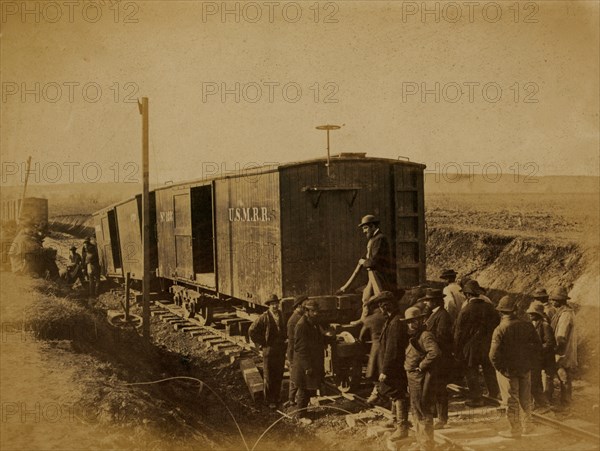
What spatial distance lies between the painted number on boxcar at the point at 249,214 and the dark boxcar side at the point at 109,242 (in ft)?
31.8

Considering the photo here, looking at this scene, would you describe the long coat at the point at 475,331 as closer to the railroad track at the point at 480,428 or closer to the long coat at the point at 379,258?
the railroad track at the point at 480,428

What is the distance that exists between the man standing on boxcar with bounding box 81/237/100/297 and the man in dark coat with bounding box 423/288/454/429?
47.5 feet

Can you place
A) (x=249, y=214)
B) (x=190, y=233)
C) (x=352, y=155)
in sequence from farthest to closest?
1. (x=190, y=233)
2. (x=249, y=214)
3. (x=352, y=155)

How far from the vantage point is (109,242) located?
20141mm

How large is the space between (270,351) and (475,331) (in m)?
3.08

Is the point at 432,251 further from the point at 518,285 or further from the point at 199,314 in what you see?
the point at 199,314

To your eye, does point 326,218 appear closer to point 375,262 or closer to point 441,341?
point 375,262

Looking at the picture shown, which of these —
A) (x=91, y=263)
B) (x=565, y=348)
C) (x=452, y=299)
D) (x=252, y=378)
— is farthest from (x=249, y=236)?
(x=91, y=263)

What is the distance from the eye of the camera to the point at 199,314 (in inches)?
552

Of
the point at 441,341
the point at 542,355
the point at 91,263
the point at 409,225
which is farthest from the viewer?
the point at 91,263

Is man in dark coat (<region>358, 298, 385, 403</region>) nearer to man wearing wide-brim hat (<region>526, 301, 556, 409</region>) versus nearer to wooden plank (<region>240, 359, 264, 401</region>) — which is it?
wooden plank (<region>240, 359, 264, 401</region>)

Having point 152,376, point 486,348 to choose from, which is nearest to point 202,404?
point 152,376

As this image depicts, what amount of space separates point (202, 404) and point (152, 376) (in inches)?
53.9

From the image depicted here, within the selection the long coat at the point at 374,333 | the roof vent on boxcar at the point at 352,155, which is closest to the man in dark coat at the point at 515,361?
the long coat at the point at 374,333
